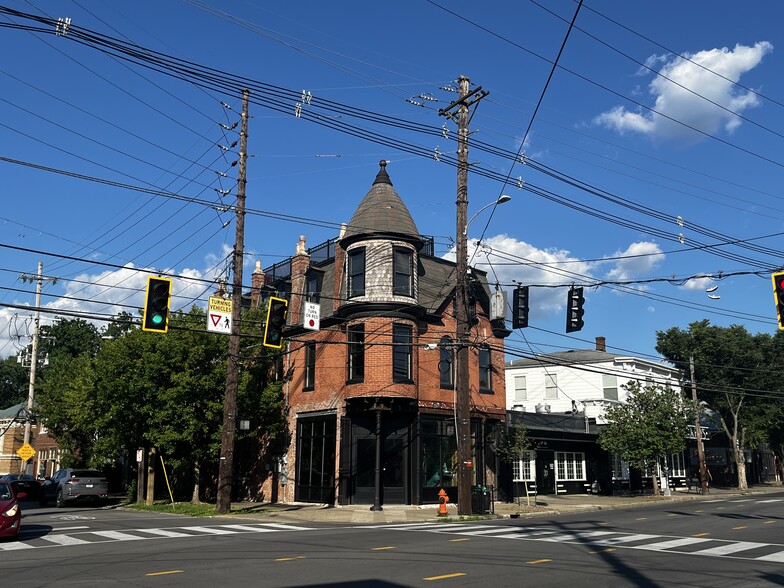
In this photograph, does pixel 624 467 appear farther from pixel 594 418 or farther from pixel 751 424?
pixel 751 424

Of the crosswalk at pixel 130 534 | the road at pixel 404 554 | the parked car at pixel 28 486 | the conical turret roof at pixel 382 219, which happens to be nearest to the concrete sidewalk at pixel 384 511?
the road at pixel 404 554

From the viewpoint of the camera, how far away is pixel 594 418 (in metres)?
43.3

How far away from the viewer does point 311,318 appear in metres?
23.0

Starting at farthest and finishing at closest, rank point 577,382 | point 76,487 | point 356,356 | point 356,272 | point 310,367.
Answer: point 577,382 < point 310,367 < point 76,487 < point 356,272 < point 356,356

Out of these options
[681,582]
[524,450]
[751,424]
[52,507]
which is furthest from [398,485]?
[751,424]

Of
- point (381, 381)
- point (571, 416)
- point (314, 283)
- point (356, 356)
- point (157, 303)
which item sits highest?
point (314, 283)

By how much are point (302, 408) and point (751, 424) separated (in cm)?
3683

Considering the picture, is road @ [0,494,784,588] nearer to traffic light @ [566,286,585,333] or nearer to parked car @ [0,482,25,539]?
parked car @ [0,482,25,539]

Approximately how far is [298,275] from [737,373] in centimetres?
3576

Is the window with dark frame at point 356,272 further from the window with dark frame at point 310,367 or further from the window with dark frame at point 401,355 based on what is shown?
the window with dark frame at point 310,367

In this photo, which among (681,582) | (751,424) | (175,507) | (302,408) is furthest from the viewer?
(751,424)

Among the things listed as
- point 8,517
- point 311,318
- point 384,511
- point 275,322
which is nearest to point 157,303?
point 275,322

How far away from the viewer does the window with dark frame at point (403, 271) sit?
100ft

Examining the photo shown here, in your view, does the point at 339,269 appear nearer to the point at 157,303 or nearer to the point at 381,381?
the point at 381,381
